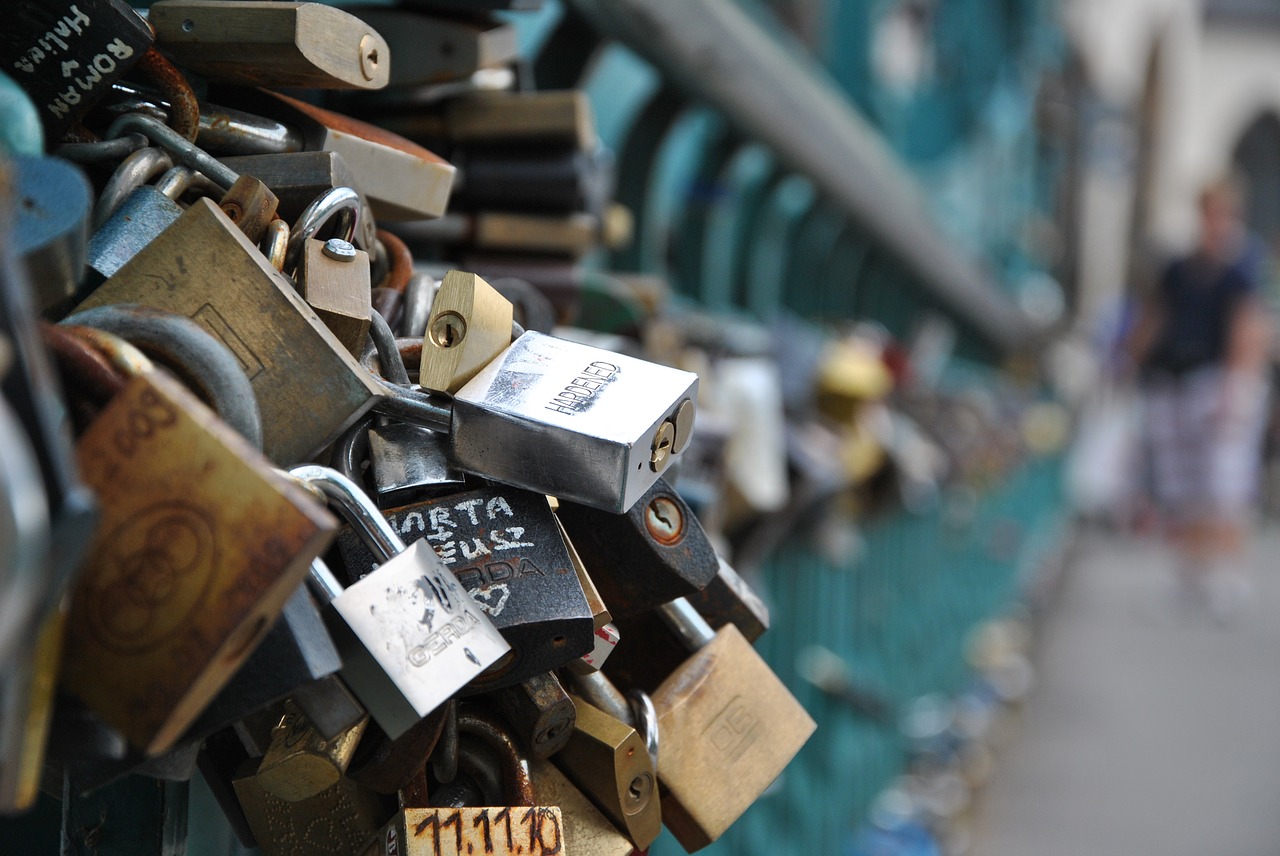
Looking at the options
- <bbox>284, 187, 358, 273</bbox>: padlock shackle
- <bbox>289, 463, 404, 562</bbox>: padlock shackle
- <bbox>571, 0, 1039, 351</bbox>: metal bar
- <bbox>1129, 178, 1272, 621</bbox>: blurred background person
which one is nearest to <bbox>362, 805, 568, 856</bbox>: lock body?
<bbox>289, 463, 404, 562</bbox>: padlock shackle

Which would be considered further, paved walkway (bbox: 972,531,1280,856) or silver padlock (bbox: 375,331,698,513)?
paved walkway (bbox: 972,531,1280,856)

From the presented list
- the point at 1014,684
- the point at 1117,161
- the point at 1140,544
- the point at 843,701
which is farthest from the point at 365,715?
the point at 1117,161

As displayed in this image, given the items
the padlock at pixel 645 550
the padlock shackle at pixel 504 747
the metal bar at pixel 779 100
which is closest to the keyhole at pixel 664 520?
the padlock at pixel 645 550

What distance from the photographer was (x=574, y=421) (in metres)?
0.53

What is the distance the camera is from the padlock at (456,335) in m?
0.56

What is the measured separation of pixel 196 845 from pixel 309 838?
100 millimetres

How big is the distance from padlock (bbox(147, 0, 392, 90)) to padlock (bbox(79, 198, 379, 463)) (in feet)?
0.51

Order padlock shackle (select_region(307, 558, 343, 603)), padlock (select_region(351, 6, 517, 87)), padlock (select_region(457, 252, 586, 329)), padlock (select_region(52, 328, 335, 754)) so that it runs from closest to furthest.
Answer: padlock (select_region(52, 328, 335, 754))
padlock shackle (select_region(307, 558, 343, 603))
padlock (select_region(351, 6, 517, 87))
padlock (select_region(457, 252, 586, 329))

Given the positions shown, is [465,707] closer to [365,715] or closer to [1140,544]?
[365,715]

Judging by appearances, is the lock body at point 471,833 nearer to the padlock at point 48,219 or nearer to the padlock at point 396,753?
the padlock at point 396,753

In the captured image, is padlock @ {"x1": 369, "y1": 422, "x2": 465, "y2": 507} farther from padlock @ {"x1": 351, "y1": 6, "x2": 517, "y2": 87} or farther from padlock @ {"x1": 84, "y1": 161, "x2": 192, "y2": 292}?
padlock @ {"x1": 351, "y1": 6, "x2": 517, "y2": 87}

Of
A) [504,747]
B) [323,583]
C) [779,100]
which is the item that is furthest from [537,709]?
[779,100]

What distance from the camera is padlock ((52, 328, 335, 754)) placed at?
1.26 feet

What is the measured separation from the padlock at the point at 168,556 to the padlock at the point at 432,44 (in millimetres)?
481
